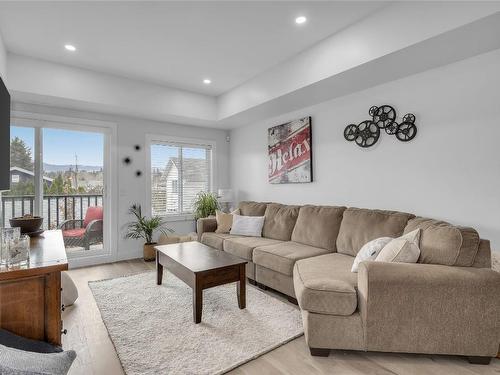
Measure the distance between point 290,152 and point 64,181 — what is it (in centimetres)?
340

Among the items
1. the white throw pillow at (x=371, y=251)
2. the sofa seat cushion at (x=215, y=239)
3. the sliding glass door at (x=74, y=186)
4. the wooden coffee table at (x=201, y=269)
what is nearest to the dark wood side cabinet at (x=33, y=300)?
the wooden coffee table at (x=201, y=269)

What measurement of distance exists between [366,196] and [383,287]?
1.68 metres

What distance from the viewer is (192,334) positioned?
2213mm

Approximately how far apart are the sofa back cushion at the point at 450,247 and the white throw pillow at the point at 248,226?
217 cm

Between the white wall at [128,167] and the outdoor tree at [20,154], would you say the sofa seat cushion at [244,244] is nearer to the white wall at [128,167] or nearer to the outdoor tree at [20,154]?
the white wall at [128,167]

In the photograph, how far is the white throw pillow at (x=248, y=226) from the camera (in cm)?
389

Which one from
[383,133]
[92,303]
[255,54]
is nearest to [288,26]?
[255,54]

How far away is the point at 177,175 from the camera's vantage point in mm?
5055

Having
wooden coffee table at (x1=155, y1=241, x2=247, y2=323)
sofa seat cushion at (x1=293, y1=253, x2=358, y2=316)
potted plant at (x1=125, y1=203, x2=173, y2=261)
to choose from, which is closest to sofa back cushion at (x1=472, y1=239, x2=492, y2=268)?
sofa seat cushion at (x1=293, y1=253, x2=358, y2=316)

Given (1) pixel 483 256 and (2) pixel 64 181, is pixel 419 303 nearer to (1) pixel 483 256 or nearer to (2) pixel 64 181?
(1) pixel 483 256

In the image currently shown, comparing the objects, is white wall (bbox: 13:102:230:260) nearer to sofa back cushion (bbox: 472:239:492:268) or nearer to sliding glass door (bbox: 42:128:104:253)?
sliding glass door (bbox: 42:128:104:253)

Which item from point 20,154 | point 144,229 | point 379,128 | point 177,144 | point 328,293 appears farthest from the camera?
point 177,144

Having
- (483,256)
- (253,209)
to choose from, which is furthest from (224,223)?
(483,256)

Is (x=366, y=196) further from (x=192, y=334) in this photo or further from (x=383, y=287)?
(x=192, y=334)
